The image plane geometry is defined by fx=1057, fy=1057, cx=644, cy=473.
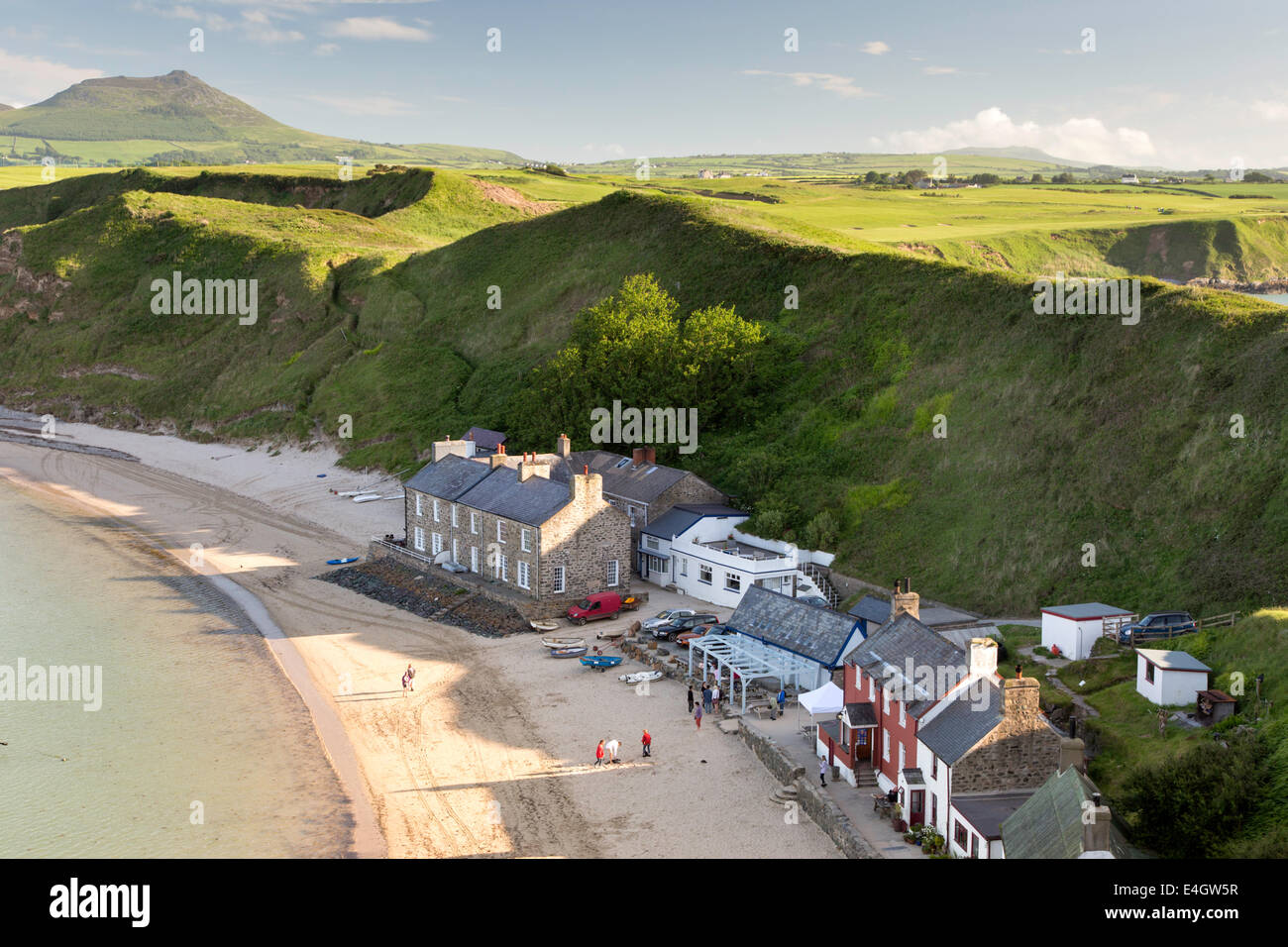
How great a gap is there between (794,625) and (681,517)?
1380 centimetres

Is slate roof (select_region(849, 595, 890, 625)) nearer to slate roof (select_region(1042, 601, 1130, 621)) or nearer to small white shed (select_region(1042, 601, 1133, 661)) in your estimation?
small white shed (select_region(1042, 601, 1133, 661))

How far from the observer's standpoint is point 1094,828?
66.0ft

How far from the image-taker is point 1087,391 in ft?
168

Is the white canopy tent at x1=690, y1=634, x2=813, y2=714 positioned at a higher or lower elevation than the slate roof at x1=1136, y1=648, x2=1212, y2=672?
lower

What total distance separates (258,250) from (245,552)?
67.7m

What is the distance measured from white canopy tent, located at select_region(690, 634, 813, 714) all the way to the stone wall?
1132 cm

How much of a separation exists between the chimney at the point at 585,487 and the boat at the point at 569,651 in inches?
294

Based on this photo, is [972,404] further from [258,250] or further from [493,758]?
[258,250]

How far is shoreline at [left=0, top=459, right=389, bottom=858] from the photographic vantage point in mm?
28750

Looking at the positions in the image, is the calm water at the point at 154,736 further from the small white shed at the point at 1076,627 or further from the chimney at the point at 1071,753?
the small white shed at the point at 1076,627

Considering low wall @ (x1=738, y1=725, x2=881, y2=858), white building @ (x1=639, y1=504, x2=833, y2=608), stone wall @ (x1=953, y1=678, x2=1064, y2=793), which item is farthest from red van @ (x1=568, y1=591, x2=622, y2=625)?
stone wall @ (x1=953, y1=678, x2=1064, y2=793)

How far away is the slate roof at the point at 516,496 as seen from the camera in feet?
155

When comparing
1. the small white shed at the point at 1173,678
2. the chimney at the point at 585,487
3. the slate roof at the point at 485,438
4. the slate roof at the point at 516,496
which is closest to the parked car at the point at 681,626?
the chimney at the point at 585,487
